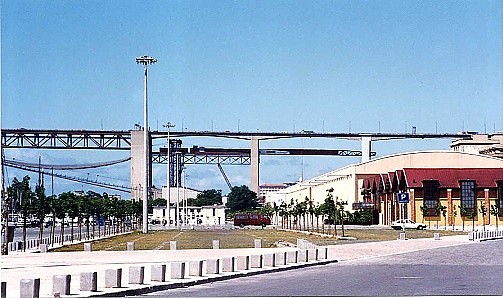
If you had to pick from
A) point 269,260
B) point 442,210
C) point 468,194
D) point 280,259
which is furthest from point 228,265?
point 468,194

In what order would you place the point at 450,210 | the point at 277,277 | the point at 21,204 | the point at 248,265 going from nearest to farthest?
the point at 277,277 < the point at 248,265 < the point at 21,204 < the point at 450,210

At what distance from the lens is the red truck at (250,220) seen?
11938 centimetres

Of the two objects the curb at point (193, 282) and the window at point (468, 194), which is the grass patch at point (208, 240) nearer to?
the curb at point (193, 282)

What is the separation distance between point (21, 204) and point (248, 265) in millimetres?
30877

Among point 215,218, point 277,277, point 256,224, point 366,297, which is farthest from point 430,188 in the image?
point 366,297

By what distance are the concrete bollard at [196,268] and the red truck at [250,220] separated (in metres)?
89.0

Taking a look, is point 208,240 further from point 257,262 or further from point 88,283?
point 88,283

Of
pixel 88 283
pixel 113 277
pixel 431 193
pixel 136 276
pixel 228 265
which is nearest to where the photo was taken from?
pixel 88 283

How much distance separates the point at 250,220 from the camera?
121000 millimetres

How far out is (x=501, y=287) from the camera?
25.5 m

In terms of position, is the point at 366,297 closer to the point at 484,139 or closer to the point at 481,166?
the point at 481,166

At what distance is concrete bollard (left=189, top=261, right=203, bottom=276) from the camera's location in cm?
2955

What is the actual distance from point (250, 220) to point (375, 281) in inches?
3665

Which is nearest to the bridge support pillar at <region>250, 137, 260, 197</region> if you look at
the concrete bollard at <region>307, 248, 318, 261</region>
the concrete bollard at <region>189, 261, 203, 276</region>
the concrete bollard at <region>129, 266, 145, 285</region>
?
the concrete bollard at <region>307, 248, 318, 261</region>
